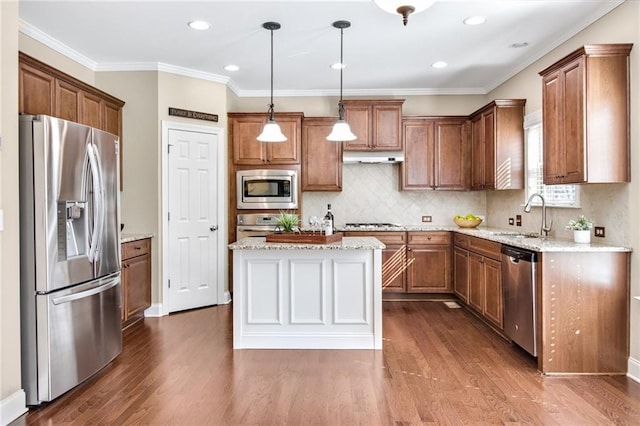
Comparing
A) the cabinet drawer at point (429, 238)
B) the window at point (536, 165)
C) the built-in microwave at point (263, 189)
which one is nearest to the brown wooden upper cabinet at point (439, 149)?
the cabinet drawer at point (429, 238)

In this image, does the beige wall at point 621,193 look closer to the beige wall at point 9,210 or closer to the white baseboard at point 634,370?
the white baseboard at point 634,370

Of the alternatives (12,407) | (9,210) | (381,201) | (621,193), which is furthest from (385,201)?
(12,407)

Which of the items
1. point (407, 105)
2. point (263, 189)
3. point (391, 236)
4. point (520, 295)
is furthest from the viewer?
point (407, 105)

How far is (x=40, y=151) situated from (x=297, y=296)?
6.98 feet

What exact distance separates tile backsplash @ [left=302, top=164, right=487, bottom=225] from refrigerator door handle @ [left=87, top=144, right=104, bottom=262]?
325cm

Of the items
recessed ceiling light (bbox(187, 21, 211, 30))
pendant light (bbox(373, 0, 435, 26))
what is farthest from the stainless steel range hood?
pendant light (bbox(373, 0, 435, 26))

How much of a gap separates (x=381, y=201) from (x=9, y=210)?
14.5 ft

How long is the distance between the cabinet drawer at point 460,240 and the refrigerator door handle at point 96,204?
3.70m

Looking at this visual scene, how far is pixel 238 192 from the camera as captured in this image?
5.57 meters

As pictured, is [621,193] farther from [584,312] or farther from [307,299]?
[307,299]

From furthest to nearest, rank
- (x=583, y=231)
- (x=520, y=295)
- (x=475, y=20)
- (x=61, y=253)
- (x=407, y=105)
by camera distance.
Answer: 1. (x=407, y=105)
2. (x=475, y=20)
3. (x=520, y=295)
4. (x=583, y=231)
5. (x=61, y=253)

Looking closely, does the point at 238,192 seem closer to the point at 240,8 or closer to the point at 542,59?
the point at 240,8

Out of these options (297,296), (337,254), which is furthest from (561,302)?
(297,296)

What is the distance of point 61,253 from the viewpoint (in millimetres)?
2770
